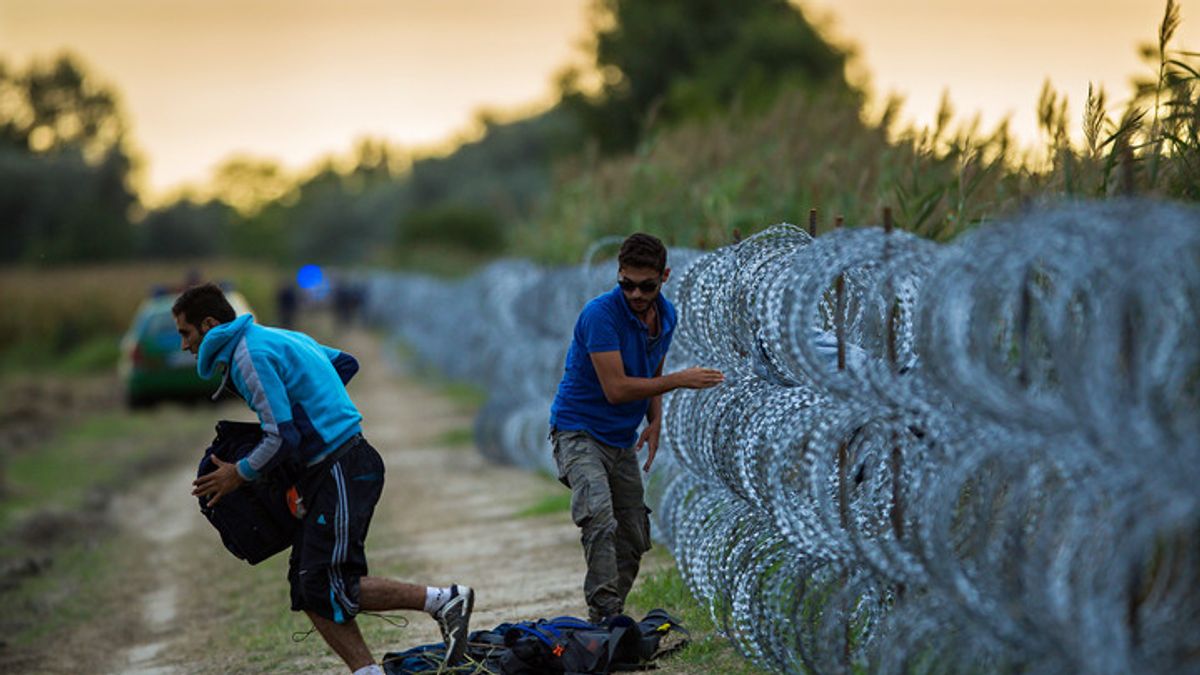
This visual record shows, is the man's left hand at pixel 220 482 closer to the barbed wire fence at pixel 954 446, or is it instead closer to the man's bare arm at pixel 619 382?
the man's bare arm at pixel 619 382

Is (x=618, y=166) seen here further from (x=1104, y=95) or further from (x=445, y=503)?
(x=1104, y=95)

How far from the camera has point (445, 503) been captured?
1424 centimetres

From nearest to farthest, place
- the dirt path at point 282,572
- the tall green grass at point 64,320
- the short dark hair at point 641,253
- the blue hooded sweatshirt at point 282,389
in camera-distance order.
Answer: the blue hooded sweatshirt at point 282,389 → the short dark hair at point 641,253 → the dirt path at point 282,572 → the tall green grass at point 64,320

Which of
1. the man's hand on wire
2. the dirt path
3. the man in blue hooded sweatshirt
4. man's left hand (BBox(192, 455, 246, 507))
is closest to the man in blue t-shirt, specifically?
the man's hand on wire

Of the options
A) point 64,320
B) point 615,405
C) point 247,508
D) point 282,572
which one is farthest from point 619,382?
point 64,320

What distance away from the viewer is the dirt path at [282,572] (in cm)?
873

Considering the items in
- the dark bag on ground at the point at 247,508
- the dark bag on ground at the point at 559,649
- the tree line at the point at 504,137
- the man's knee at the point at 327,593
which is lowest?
the dark bag on ground at the point at 559,649

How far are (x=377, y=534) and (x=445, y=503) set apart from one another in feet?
5.01

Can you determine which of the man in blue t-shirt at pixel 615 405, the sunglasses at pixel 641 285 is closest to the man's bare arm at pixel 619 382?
the man in blue t-shirt at pixel 615 405

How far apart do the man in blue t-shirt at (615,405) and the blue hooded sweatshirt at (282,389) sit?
3.27 feet

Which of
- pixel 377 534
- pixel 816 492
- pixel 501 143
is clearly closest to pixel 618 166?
pixel 377 534

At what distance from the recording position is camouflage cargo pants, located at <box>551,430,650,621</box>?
7180mm

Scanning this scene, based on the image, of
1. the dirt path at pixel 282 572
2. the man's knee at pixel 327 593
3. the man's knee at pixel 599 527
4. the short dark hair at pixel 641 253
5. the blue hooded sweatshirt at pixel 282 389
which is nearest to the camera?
the blue hooded sweatshirt at pixel 282 389

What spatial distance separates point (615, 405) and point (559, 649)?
1.13 meters
